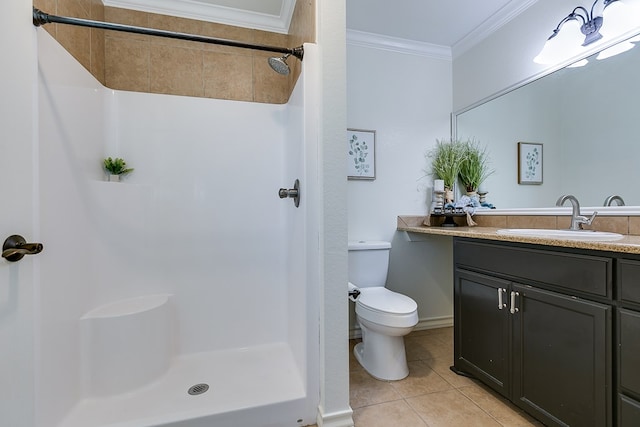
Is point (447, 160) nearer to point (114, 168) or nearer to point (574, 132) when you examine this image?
point (574, 132)

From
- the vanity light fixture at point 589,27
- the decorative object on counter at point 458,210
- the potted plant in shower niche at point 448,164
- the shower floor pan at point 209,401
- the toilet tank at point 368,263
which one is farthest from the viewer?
the potted plant in shower niche at point 448,164

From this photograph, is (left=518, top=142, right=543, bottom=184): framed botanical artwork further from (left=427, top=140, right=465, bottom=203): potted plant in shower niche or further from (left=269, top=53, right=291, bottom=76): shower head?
(left=269, top=53, right=291, bottom=76): shower head

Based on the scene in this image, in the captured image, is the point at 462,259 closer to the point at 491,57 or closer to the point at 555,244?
the point at 555,244

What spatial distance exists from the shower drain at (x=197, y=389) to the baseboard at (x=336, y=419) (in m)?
0.62

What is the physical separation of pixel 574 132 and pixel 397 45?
4.81 feet

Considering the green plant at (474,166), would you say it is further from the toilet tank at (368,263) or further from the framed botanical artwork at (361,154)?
the toilet tank at (368,263)

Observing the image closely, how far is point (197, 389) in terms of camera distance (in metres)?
1.52

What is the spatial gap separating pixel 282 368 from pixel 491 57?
272 cm

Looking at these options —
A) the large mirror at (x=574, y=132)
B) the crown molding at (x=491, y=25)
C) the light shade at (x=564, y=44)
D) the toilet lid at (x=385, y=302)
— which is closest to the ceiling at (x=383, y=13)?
the crown molding at (x=491, y=25)

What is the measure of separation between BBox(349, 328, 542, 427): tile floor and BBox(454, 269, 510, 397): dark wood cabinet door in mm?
100

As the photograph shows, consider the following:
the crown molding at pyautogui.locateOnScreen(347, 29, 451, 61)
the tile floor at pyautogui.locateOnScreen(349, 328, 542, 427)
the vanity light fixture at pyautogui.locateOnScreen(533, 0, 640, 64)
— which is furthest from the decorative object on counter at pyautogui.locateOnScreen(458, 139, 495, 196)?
the tile floor at pyautogui.locateOnScreen(349, 328, 542, 427)

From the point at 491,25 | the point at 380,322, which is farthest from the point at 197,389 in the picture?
the point at 491,25

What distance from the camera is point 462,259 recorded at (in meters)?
1.75

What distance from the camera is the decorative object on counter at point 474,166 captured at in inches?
96.3
